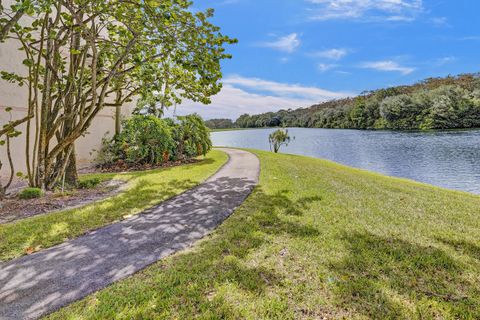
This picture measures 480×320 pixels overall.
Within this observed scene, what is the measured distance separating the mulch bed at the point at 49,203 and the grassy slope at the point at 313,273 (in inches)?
137

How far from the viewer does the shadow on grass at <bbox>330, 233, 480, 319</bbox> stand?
88.4 inches

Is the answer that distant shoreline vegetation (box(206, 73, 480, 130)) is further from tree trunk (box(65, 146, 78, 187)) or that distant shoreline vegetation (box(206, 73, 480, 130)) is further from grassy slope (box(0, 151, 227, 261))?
grassy slope (box(0, 151, 227, 261))

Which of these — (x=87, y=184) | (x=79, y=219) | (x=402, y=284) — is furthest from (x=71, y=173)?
(x=402, y=284)

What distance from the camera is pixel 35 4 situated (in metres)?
3.83

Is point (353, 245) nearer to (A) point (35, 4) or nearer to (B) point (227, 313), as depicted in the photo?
(B) point (227, 313)

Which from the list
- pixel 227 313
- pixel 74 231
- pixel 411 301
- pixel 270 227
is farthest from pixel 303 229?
pixel 74 231

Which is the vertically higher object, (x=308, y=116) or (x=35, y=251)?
(x=308, y=116)

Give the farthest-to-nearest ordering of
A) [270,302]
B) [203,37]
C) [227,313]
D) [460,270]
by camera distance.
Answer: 1. [203,37]
2. [460,270]
3. [270,302]
4. [227,313]

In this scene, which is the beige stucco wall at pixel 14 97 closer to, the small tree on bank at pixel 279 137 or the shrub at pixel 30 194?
the shrub at pixel 30 194

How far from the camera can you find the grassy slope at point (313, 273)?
225 cm

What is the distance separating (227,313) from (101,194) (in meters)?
5.31

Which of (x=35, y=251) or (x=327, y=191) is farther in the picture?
(x=327, y=191)

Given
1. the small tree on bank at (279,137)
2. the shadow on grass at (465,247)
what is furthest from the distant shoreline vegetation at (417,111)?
the shadow on grass at (465,247)

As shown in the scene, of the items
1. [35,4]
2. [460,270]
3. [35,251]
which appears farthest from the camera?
[35,4]
